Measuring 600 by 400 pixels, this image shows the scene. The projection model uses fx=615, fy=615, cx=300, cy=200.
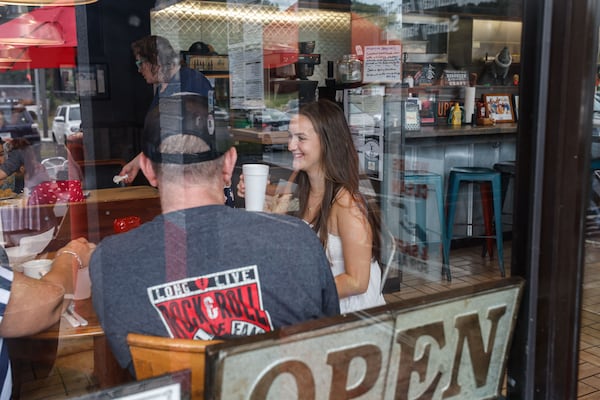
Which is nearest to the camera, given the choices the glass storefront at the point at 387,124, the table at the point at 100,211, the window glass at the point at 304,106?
the glass storefront at the point at 387,124

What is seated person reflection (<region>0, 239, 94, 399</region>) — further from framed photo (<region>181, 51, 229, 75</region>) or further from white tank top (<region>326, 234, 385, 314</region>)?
framed photo (<region>181, 51, 229, 75</region>)

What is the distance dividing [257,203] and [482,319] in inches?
34.2

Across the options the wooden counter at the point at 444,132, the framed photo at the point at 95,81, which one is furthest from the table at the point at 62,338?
the framed photo at the point at 95,81

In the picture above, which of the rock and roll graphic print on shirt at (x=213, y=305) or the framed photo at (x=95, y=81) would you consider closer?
the rock and roll graphic print on shirt at (x=213, y=305)

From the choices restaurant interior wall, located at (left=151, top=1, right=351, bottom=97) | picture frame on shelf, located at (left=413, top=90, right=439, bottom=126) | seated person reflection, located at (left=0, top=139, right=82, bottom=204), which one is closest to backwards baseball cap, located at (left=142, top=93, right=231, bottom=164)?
seated person reflection, located at (left=0, top=139, right=82, bottom=204)

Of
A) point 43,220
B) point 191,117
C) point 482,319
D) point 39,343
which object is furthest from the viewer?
point 43,220

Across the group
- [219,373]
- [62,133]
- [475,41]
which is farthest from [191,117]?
[475,41]

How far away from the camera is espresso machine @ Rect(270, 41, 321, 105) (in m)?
5.17

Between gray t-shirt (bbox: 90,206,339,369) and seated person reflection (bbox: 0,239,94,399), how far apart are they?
131 mm

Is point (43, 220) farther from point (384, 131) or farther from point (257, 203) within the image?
point (384, 131)

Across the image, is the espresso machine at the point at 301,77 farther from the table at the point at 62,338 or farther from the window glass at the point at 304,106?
the table at the point at 62,338

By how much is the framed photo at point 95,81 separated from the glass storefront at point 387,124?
18 millimetres

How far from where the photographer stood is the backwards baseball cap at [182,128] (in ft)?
4.89

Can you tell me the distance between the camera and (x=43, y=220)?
2633mm
